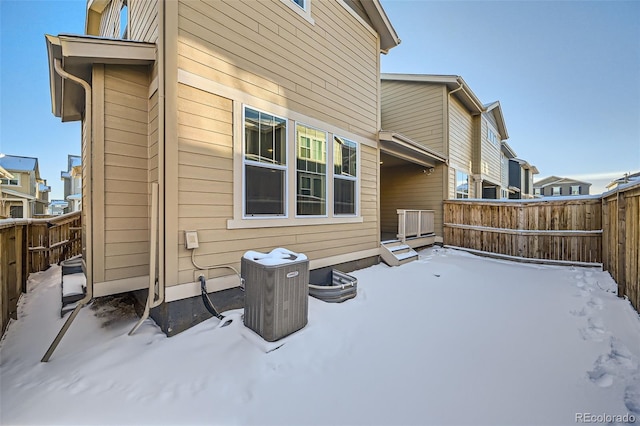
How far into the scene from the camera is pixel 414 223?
27.2 ft

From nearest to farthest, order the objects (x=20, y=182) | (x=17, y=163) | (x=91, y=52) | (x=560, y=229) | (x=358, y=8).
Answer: (x=91, y=52) → (x=358, y=8) → (x=560, y=229) → (x=20, y=182) → (x=17, y=163)

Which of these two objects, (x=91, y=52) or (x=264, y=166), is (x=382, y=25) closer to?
(x=264, y=166)

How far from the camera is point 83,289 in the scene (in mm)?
3748

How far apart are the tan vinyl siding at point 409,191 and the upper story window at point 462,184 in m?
1.41

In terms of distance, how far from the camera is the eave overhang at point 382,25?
20.4ft

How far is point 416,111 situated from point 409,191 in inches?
124

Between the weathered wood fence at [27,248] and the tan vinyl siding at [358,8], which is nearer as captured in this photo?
the weathered wood fence at [27,248]

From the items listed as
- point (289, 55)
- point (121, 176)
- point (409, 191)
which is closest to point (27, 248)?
point (121, 176)

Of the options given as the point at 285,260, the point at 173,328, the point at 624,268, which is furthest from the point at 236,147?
the point at 624,268

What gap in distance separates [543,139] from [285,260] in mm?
29425

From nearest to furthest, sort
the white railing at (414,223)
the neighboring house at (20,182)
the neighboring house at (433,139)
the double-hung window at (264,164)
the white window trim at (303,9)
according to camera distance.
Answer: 1. the double-hung window at (264,164)
2. the white window trim at (303,9)
3. the white railing at (414,223)
4. the neighboring house at (433,139)
5. the neighboring house at (20,182)

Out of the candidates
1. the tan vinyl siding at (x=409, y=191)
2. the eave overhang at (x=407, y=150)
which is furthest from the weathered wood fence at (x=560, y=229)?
the eave overhang at (x=407, y=150)

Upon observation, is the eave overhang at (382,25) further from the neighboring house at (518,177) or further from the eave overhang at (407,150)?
the neighboring house at (518,177)

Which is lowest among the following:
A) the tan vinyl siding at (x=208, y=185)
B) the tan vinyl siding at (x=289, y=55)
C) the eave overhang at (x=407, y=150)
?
the tan vinyl siding at (x=208, y=185)
